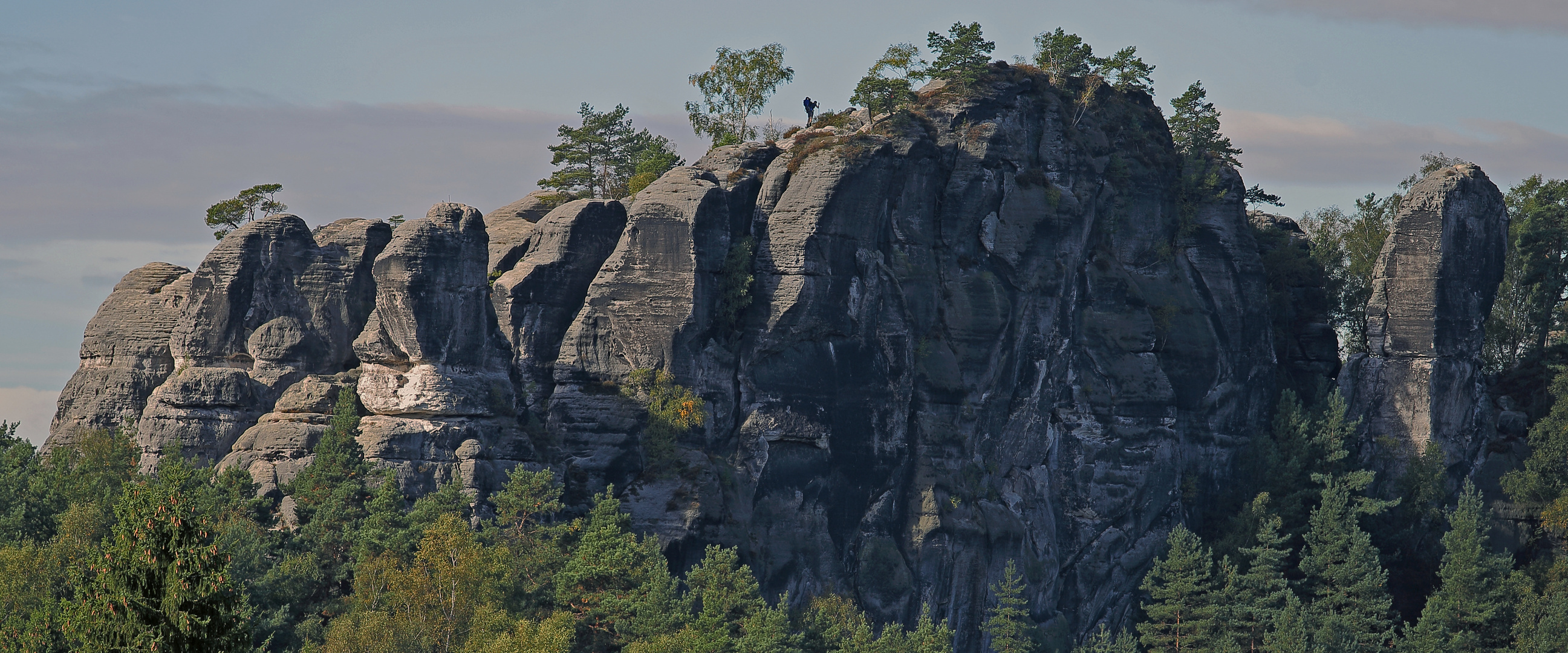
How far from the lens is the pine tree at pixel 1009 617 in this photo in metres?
66.1

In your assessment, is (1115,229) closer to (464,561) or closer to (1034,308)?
(1034,308)

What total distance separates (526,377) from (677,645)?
54.1 feet

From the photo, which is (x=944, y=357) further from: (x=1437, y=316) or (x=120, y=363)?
(x=120, y=363)

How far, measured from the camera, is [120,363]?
62625 millimetres

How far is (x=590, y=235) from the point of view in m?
66.5

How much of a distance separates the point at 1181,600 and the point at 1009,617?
7.19m

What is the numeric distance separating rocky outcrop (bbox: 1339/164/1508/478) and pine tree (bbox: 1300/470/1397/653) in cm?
511

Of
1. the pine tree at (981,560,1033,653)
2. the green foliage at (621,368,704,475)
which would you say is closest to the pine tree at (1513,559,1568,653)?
the pine tree at (981,560,1033,653)

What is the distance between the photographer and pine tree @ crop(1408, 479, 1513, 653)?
68.3 meters

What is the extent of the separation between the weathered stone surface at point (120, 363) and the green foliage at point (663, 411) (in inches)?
645

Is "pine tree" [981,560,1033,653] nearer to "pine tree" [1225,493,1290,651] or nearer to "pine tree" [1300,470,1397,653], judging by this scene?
"pine tree" [1225,493,1290,651]

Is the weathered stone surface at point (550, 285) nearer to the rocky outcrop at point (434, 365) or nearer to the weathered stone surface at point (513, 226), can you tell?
the weathered stone surface at point (513, 226)

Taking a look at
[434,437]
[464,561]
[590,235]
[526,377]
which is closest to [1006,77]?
[590,235]

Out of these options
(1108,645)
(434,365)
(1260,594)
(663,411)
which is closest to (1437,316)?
(1260,594)
